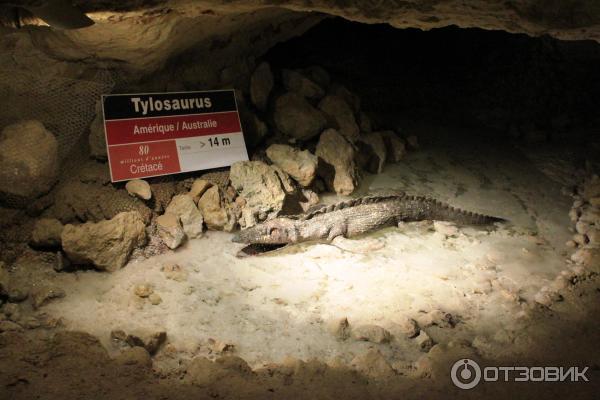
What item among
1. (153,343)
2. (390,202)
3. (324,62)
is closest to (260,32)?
(324,62)

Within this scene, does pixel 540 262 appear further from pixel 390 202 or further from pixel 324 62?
pixel 324 62

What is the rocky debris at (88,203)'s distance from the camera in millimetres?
3992

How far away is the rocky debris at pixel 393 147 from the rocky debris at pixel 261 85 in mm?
1933

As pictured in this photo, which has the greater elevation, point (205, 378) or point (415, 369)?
point (205, 378)

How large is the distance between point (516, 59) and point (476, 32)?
36.6 inches

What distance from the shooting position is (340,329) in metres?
3.21

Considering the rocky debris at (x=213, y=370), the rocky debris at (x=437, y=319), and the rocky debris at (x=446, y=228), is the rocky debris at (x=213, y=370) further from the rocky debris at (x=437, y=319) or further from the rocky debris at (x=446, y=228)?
the rocky debris at (x=446, y=228)

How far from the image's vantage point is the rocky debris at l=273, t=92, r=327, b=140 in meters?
5.67

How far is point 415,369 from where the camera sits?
2.63 metres

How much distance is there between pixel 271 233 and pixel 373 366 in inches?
87.9

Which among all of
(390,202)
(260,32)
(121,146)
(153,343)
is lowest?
(153,343)

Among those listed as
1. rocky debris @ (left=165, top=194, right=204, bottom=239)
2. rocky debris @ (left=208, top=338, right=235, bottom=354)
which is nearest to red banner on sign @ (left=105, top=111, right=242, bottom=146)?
rocky debris @ (left=165, top=194, right=204, bottom=239)

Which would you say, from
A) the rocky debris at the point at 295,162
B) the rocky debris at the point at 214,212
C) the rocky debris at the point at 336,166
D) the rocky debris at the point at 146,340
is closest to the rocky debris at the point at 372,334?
the rocky debris at the point at 146,340

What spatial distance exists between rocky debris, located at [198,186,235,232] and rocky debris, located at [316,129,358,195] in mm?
1617
